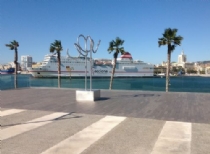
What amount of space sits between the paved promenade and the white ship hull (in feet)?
168

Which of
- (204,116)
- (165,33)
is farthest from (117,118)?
(165,33)

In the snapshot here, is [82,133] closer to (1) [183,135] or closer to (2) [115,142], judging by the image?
(2) [115,142]

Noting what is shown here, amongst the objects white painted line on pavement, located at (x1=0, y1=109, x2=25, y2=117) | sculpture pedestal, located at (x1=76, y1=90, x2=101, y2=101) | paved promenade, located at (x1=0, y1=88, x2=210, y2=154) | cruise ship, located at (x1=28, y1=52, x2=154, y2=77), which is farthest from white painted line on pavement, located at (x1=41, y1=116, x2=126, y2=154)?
cruise ship, located at (x1=28, y1=52, x2=154, y2=77)

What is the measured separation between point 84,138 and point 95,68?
197 feet

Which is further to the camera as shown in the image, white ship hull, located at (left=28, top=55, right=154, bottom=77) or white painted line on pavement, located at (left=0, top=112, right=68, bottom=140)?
white ship hull, located at (left=28, top=55, right=154, bottom=77)

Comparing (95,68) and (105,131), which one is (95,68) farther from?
(105,131)

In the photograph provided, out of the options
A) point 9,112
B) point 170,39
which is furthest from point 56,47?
point 9,112

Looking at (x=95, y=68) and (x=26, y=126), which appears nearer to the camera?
(x=26, y=126)

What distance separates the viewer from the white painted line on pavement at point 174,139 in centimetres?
320

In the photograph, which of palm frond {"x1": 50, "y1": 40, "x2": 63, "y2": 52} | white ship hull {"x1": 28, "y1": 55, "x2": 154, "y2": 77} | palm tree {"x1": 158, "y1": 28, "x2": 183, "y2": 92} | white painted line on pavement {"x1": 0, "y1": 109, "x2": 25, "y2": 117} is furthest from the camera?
white ship hull {"x1": 28, "y1": 55, "x2": 154, "y2": 77}

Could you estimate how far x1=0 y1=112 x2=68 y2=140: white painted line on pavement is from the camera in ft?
13.1

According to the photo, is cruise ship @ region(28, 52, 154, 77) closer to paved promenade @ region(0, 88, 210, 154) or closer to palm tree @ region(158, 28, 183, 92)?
palm tree @ region(158, 28, 183, 92)

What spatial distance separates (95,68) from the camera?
209 feet

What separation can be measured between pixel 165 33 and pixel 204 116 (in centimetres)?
1588
